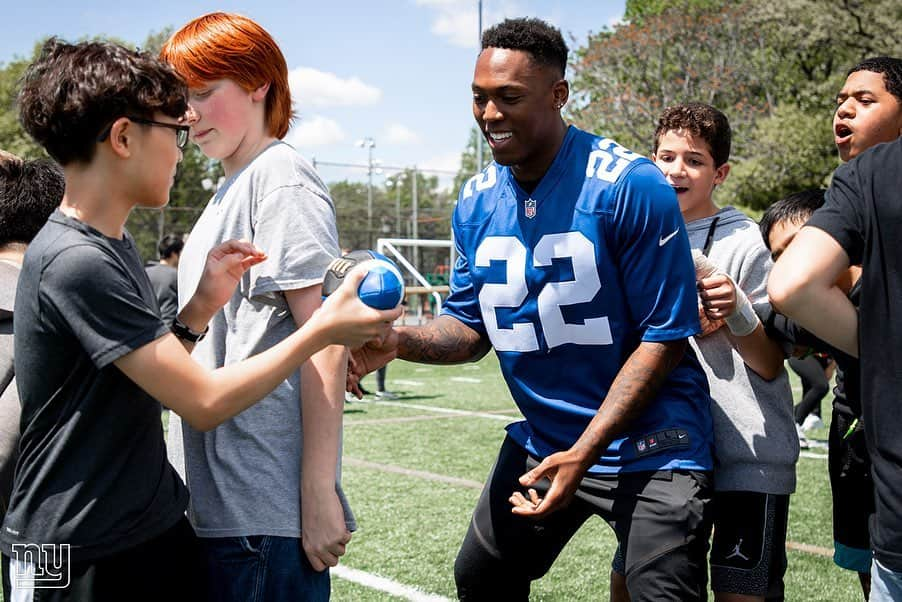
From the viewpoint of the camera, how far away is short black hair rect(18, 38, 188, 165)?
198 centimetres

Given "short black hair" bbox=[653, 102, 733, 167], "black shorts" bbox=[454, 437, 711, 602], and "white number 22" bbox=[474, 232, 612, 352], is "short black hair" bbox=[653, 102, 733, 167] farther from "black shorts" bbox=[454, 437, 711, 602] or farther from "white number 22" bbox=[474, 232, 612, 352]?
"black shorts" bbox=[454, 437, 711, 602]

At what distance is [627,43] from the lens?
3156cm

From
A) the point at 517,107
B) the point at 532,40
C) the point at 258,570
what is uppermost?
the point at 532,40

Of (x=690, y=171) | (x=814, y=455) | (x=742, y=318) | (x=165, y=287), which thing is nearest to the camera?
(x=742, y=318)

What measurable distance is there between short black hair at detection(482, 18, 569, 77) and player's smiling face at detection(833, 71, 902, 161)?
115 cm

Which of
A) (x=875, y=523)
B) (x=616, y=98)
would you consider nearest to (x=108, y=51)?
(x=875, y=523)

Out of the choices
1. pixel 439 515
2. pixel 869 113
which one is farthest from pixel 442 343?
pixel 439 515

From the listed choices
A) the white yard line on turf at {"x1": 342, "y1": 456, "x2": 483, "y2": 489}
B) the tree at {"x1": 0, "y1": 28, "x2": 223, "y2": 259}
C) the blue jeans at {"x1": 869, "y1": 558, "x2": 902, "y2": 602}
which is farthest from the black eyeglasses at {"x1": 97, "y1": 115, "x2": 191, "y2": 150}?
the tree at {"x1": 0, "y1": 28, "x2": 223, "y2": 259}

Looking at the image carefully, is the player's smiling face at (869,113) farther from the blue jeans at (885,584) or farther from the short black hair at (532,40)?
the blue jeans at (885,584)

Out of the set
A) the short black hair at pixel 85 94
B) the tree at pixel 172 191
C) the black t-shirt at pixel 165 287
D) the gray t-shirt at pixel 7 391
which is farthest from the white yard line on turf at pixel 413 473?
the tree at pixel 172 191

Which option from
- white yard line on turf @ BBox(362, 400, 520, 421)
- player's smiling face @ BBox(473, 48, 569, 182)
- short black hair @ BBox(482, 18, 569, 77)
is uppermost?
short black hair @ BBox(482, 18, 569, 77)

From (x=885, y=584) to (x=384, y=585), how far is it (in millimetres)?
3356

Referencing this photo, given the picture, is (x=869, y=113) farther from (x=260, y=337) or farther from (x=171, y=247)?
(x=171, y=247)

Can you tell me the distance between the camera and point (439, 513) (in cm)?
662
